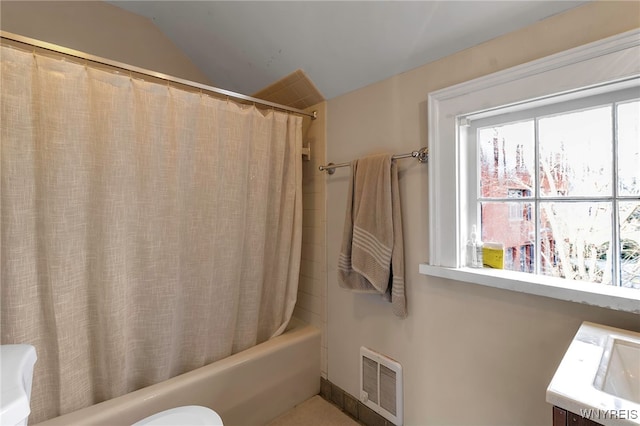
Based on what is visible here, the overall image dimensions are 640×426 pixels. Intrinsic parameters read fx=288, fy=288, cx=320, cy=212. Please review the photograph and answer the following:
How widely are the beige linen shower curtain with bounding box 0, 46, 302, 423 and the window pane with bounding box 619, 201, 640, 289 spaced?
1.53 metres

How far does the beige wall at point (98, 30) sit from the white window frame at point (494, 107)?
1931 mm

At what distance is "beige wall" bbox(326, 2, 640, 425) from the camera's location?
1.02 m

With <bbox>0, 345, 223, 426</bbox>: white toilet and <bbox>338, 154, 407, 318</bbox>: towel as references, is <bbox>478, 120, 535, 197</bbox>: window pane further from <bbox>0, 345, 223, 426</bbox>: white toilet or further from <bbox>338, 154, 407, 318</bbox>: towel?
<bbox>0, 345, 223, 426</bbox>: white toilet

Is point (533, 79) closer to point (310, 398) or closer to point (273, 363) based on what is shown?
point (273, 363)

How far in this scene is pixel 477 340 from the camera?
4.00 ft

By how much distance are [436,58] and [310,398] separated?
2.05 m

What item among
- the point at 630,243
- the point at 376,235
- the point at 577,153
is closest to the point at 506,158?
the point at 577,153

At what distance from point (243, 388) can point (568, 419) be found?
1.41 meters

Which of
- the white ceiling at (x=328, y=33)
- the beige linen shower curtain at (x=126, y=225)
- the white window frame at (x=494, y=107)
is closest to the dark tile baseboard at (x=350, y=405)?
the beige linen shower curtain at (x=126, y=225)

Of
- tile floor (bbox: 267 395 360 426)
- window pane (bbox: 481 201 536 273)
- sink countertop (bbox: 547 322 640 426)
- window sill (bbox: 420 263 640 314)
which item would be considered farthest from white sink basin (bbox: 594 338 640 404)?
tile floor (bbox: 267 395 360 426)

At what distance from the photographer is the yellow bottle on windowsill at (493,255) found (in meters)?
1.21

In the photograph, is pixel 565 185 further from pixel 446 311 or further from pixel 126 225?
pixel 126 225

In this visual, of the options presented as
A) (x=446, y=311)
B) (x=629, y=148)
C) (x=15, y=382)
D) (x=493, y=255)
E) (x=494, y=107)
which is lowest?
(x=446, y=311)

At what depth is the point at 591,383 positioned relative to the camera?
0.63 m
